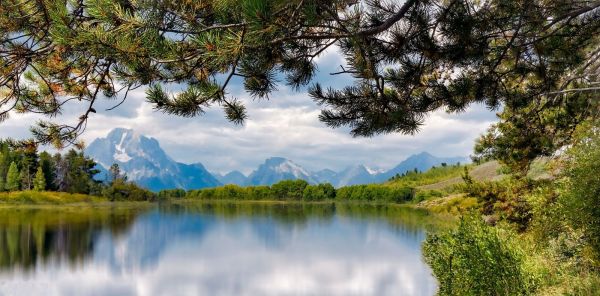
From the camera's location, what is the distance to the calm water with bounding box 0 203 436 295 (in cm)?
2428

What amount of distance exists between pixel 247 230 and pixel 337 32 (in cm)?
4627

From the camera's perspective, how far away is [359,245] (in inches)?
1529

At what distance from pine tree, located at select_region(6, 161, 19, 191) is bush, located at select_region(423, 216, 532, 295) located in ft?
272

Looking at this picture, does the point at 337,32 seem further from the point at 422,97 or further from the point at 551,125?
the point at 551,125

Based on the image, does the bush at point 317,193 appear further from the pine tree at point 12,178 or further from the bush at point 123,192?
the pine tree at point 12,178

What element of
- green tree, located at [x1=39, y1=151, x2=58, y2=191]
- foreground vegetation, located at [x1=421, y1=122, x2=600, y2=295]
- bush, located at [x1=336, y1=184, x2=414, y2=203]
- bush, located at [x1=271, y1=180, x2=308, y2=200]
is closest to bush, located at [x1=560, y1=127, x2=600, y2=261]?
foreground vegetation, located at [x1=421, y1=122, x2=600, y2=295]

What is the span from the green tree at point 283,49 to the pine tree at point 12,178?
83.8m

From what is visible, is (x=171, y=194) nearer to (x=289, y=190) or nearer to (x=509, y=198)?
(x=289, y=190)

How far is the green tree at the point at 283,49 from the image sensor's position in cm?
458

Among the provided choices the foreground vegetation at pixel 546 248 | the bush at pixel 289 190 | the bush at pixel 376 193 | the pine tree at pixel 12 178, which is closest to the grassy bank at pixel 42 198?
the pine tree at pixel 12 178

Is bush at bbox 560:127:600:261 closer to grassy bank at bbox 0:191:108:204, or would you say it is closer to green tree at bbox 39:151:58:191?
grassy bank at bbox 0:191:108:204

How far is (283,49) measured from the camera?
6.06 m

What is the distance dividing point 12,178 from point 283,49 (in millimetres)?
86896

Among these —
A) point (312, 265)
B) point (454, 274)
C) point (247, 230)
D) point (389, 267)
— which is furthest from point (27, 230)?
point (454, 274)
